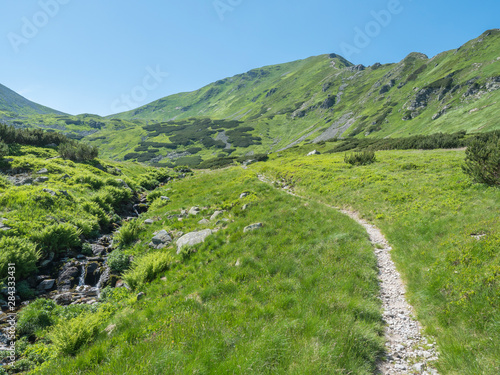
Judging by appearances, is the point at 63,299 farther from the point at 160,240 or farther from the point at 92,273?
the point at 160,240

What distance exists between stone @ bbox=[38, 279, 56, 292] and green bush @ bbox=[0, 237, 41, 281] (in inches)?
34.1

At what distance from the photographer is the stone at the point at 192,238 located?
12973 millimetres

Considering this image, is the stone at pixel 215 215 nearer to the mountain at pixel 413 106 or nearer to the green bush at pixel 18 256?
the green bush at pixel 18 256

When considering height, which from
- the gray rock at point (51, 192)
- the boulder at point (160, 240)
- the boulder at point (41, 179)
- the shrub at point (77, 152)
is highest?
the shrub at point (77, 152)

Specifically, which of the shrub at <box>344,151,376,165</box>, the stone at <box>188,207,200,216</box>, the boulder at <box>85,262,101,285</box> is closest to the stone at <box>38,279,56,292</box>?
the boulder at <box>85,262,101,285</box>

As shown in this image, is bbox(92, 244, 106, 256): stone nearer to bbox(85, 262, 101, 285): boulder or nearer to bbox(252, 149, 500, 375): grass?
bbox(85, 262, 101, 285): boulder

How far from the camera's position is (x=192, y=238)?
13523 millimetres

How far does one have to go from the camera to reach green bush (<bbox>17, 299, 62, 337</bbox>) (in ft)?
25.2

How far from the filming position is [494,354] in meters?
4.79

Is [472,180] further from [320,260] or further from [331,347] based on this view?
[331,347]

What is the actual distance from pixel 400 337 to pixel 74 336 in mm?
9479

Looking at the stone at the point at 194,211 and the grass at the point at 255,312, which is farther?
the stone at the point at 194,211

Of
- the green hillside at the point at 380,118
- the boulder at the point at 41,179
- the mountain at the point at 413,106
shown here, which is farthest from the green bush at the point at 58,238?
the mountain at the point at 413,106

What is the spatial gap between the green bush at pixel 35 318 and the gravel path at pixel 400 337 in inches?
438
